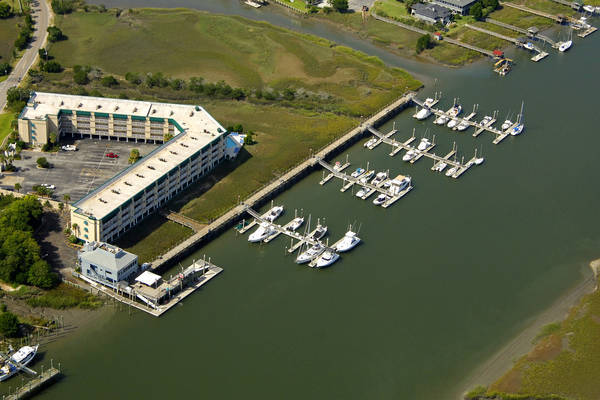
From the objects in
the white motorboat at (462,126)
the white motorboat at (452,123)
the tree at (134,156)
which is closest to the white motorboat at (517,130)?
the white motorboat at (462,126)

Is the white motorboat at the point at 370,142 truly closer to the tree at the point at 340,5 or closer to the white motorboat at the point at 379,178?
the white motorboat at the point at 379,178

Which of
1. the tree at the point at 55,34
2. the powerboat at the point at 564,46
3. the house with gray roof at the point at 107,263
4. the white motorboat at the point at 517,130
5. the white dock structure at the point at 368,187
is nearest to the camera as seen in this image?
the house with gray roof at the point at 107,263

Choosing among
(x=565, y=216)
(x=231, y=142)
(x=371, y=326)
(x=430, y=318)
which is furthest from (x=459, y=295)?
(x=231, y=142)

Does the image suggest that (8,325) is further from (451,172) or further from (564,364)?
(451,172)

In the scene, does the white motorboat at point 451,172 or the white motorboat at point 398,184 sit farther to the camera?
the white motorboat at point 451,172

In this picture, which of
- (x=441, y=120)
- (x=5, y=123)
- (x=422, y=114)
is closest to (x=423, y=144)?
(x=441, y=120)

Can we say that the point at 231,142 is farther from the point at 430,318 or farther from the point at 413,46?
the point at 413,46

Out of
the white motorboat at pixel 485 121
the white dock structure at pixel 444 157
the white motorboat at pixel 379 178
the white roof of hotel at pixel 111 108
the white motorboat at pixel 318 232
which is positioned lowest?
the white motorboat at pixel 318 232
